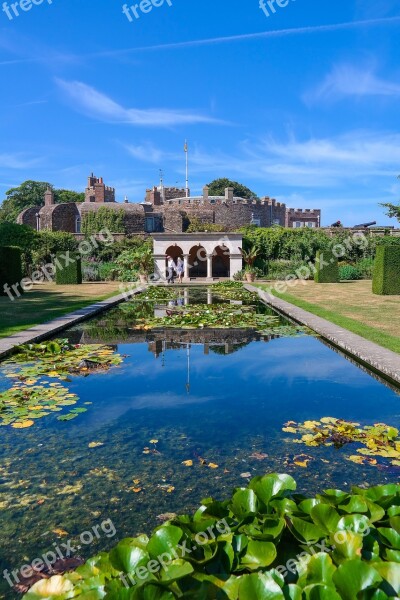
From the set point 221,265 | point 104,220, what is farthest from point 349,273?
point 104,220

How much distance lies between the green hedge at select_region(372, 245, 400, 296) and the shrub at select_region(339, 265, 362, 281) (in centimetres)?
1075

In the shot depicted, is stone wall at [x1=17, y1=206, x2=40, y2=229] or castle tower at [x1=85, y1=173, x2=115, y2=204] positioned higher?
castle tower at [x1=85, y1=173, x2=115, y2=204]

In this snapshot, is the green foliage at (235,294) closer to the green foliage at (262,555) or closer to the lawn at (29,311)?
the lawn at (29,311)

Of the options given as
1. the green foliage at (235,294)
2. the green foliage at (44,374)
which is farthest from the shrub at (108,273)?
the green foliage at (44,374)

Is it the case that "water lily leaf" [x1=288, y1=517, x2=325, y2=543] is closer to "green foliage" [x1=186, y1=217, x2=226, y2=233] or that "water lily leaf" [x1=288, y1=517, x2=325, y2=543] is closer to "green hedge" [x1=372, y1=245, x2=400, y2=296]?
"green hedge" [x1=372, y1=245, x2=400, y2=296]

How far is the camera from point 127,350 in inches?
342

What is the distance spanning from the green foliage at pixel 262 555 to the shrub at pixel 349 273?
28.5 metres

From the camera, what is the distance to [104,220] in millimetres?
40406

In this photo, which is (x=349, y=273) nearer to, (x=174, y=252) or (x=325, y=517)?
(x=174, y=252)

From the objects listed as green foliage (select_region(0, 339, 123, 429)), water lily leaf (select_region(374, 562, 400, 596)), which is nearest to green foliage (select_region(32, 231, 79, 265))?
green foliage (select_region(0, 339, 123, 429))

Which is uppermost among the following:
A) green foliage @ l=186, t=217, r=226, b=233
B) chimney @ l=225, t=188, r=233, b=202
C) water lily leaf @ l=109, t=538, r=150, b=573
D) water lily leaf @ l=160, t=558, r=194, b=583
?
chimney @ l=225, t=188, r=233, b=202

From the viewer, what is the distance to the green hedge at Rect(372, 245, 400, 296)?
62.4ft

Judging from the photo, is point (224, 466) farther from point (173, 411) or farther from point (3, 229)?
point (3, 229)

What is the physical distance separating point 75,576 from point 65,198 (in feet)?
246
